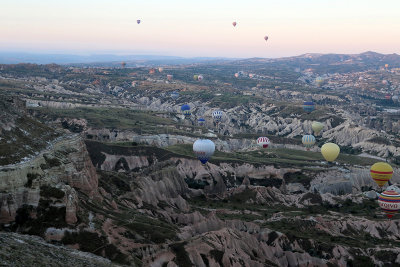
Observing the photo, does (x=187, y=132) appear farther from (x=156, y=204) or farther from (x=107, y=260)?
(x=107, y=260)

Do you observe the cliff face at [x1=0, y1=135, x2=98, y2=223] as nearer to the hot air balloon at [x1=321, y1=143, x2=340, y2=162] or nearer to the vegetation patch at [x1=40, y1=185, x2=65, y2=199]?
the vegetation patch at [x1=40, y1=185, x2=65, y2=199]

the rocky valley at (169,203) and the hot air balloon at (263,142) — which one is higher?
the rocky valley at (169,203)

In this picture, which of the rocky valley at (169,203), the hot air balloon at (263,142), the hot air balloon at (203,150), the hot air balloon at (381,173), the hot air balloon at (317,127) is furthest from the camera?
the hot air balloon at (317,127)

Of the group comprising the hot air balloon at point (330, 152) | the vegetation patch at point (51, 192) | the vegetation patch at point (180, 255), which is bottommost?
the hot air balloon at point (330, 152)

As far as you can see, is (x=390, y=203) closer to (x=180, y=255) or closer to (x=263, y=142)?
(x=180, y=255)

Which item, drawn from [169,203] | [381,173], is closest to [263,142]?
[381,173]

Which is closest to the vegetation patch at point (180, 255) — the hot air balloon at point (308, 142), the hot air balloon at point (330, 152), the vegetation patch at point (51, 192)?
the vegetation patch at point (51, 192)

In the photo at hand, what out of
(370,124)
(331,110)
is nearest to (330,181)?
(331,110)

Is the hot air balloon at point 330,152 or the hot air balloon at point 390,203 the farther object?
the hot air balloon at point 330,152

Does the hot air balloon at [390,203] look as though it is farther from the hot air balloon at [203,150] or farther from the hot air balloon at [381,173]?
the hot air balloon at [203,150]
